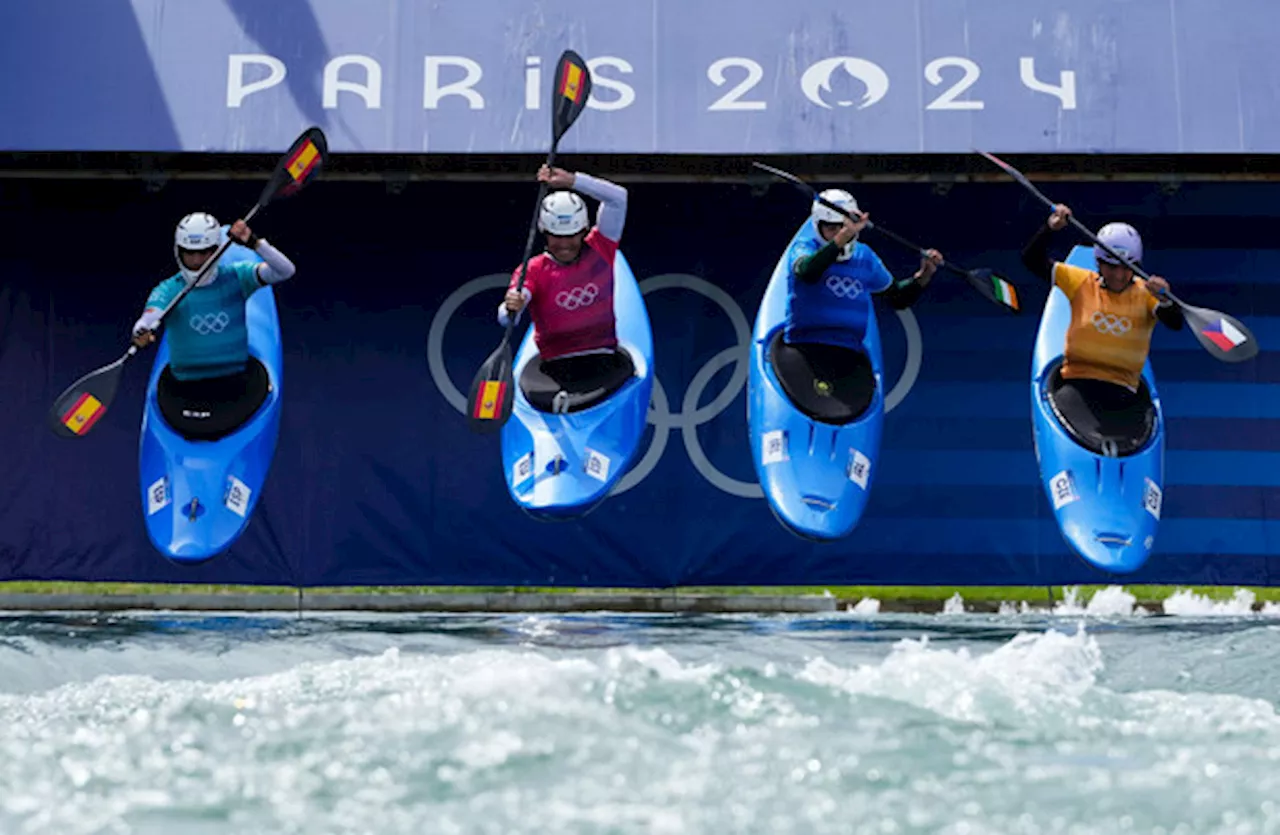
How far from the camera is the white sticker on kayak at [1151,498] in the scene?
31.4 feet

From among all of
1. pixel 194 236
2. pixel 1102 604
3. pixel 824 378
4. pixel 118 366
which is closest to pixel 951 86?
pixel 824 378

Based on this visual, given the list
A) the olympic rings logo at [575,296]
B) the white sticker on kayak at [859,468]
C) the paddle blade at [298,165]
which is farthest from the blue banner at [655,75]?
the white sticker on kayak at [859,468]

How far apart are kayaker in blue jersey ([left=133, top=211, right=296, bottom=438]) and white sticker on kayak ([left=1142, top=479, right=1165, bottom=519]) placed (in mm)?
4402

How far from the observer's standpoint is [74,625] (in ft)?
32.3

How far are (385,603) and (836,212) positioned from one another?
351 centimetres

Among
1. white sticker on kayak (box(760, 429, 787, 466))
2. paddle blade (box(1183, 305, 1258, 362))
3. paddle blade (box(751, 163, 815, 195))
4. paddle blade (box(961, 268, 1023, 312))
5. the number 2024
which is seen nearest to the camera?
white sticker on kayak (box(760, 429, 787, 466))

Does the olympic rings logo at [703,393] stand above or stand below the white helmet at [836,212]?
below

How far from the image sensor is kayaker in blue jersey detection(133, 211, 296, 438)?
9750 mm

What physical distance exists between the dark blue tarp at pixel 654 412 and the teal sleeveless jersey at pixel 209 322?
48.6 inches

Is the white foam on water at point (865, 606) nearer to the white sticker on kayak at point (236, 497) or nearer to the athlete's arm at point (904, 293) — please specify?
the athlete's arm at point (904, 293)

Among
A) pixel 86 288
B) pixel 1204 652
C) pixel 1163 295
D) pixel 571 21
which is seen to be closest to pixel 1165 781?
pixel 1204 652

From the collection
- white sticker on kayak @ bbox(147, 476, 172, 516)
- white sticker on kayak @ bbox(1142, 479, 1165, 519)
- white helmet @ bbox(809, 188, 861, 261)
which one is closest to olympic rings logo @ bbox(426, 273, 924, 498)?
white helmet @ bbox(809, 188, 861, 261)

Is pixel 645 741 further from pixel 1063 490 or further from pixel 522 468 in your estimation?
pixel 1063 490

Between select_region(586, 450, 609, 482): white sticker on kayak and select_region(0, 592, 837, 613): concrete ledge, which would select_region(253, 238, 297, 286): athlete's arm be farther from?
select_region(0, 592, 837, 613): concrete ledge
